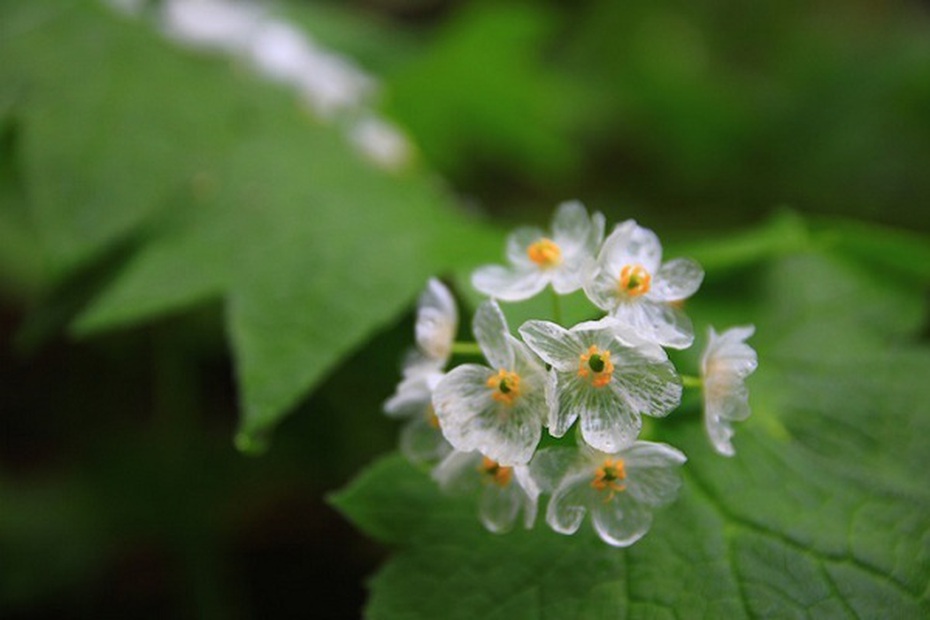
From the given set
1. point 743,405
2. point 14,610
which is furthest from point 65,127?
point 743,405

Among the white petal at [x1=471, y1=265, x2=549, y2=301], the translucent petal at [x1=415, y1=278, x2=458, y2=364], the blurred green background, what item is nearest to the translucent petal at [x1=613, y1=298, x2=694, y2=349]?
the white petal at [x1=471, y1=265, x2=549, y2=301]

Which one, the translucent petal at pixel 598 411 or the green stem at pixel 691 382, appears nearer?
the translucent petal at pixel 598 411

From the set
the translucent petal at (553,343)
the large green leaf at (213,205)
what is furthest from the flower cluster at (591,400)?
the large green leaf at (213,205)

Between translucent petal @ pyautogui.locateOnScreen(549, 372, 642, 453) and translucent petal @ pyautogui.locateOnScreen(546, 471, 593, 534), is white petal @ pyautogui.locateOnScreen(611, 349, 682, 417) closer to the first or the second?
translucent petal @ pyautogui.locateOnScreen(549, 372, 642, 453)

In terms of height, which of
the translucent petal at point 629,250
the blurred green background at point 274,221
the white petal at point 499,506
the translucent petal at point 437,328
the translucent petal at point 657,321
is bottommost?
the blurred green background at point 274,221

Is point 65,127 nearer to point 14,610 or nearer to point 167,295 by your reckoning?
point 167,295

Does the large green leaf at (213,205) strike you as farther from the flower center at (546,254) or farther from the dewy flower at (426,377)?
the flower center at (546,254)

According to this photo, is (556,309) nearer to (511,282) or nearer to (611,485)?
(511,282)
